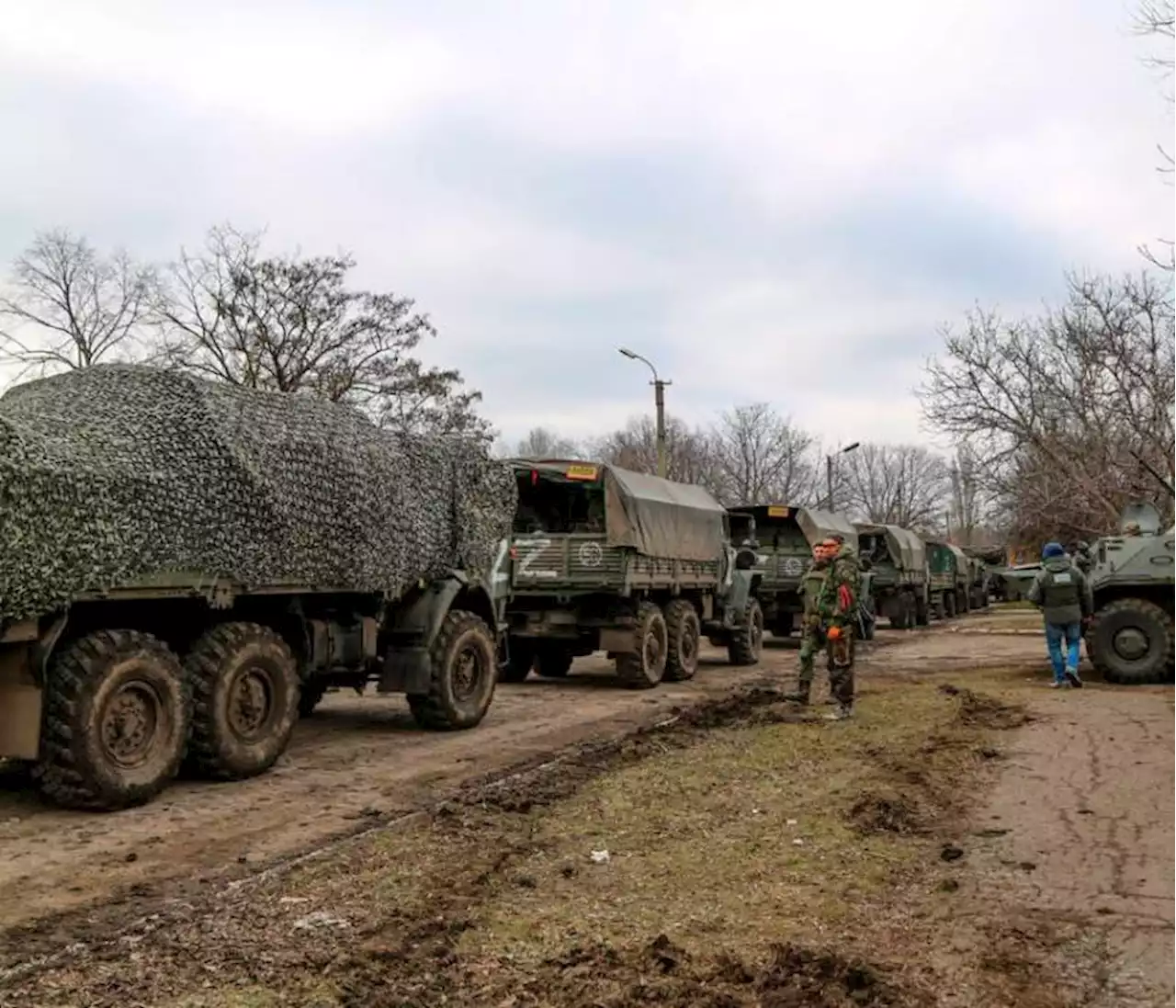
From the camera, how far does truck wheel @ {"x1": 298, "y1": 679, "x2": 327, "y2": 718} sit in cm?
1075

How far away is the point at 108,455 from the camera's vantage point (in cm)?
722

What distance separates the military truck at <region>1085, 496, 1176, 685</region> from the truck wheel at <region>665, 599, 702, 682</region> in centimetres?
492

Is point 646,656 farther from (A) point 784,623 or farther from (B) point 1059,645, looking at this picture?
(A) point 784,623

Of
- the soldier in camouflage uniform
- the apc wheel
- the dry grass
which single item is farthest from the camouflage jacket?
the apc wheel

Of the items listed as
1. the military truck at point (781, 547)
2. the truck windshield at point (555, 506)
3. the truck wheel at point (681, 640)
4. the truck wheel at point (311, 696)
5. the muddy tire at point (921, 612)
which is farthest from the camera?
the muddy tire at point (921, 612)

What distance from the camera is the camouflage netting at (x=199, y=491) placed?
21.8 feet

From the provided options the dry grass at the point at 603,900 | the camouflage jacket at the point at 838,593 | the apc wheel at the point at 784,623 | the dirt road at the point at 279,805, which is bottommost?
the dry grass at the point at 603,900

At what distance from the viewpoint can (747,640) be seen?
59.9 feet

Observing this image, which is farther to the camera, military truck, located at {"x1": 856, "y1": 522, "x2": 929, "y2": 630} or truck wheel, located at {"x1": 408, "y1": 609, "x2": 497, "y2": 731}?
military truck, located at {"x1": 856, "y1": 522, "x2": 929, "y2": 630}

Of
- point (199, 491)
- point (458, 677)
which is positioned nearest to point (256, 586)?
point (199, 491)

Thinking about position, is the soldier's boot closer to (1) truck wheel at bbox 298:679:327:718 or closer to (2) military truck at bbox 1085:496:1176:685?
(2) military truck at bbox 1085:496:1176:685

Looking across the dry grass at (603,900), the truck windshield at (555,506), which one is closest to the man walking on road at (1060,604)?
the truck windshield at (555,506)

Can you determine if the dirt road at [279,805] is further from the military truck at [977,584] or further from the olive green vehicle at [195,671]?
the military truck at [977,584]

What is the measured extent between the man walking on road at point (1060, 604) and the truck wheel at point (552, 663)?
603 cm
